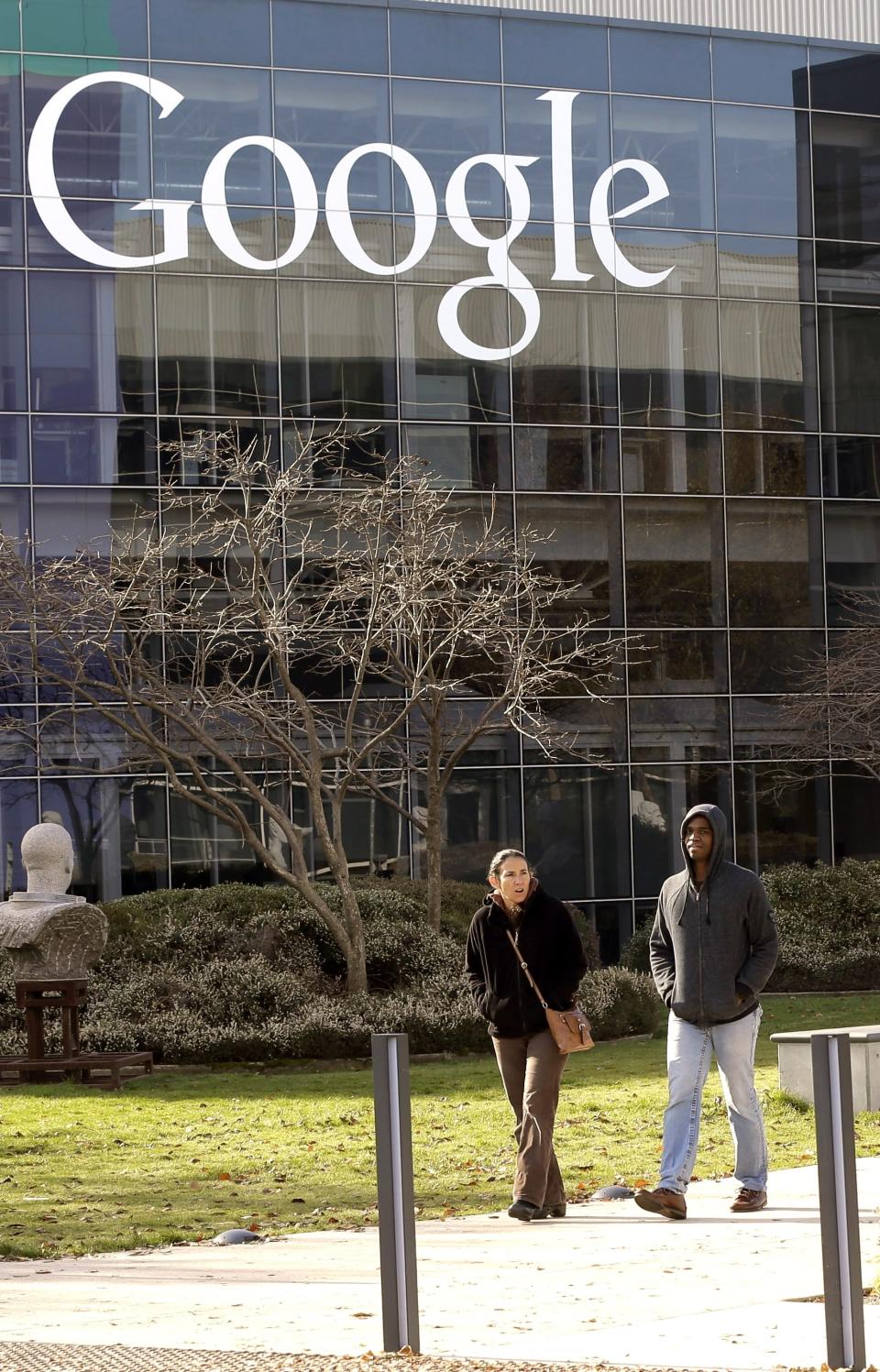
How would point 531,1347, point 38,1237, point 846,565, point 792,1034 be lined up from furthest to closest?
point 846,565 → point 792,1034 → point 38,1237 → point 531,1347

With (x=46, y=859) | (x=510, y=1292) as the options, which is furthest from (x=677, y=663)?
(x=510, y=1292)

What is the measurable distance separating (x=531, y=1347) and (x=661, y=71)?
2742cm

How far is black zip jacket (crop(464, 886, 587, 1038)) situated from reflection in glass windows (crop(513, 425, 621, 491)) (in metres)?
20.3

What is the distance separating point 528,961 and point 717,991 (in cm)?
95

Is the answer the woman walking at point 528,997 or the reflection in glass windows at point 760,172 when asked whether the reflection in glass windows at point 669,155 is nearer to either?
the reflection in glass windows at point 760,172

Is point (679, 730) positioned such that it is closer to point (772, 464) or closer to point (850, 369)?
point (772, 464)

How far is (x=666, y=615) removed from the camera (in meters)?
30.4

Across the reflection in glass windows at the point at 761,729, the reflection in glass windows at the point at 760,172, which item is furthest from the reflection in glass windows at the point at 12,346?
the reflection in glass windows at the point at 761,729

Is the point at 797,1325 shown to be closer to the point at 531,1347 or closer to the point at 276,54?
the point at 531,1347

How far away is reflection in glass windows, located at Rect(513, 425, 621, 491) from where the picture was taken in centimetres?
2989

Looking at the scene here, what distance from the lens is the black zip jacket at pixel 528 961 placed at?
9.80 meters

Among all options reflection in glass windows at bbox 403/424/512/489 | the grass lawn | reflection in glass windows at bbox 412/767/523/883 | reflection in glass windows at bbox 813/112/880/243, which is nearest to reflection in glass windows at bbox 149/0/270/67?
reflection in glass windows at bbox 403/424/512/489

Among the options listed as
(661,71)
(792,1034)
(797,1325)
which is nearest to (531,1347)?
(797,1325)

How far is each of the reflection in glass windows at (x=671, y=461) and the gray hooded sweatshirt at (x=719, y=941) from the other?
68.9ft
